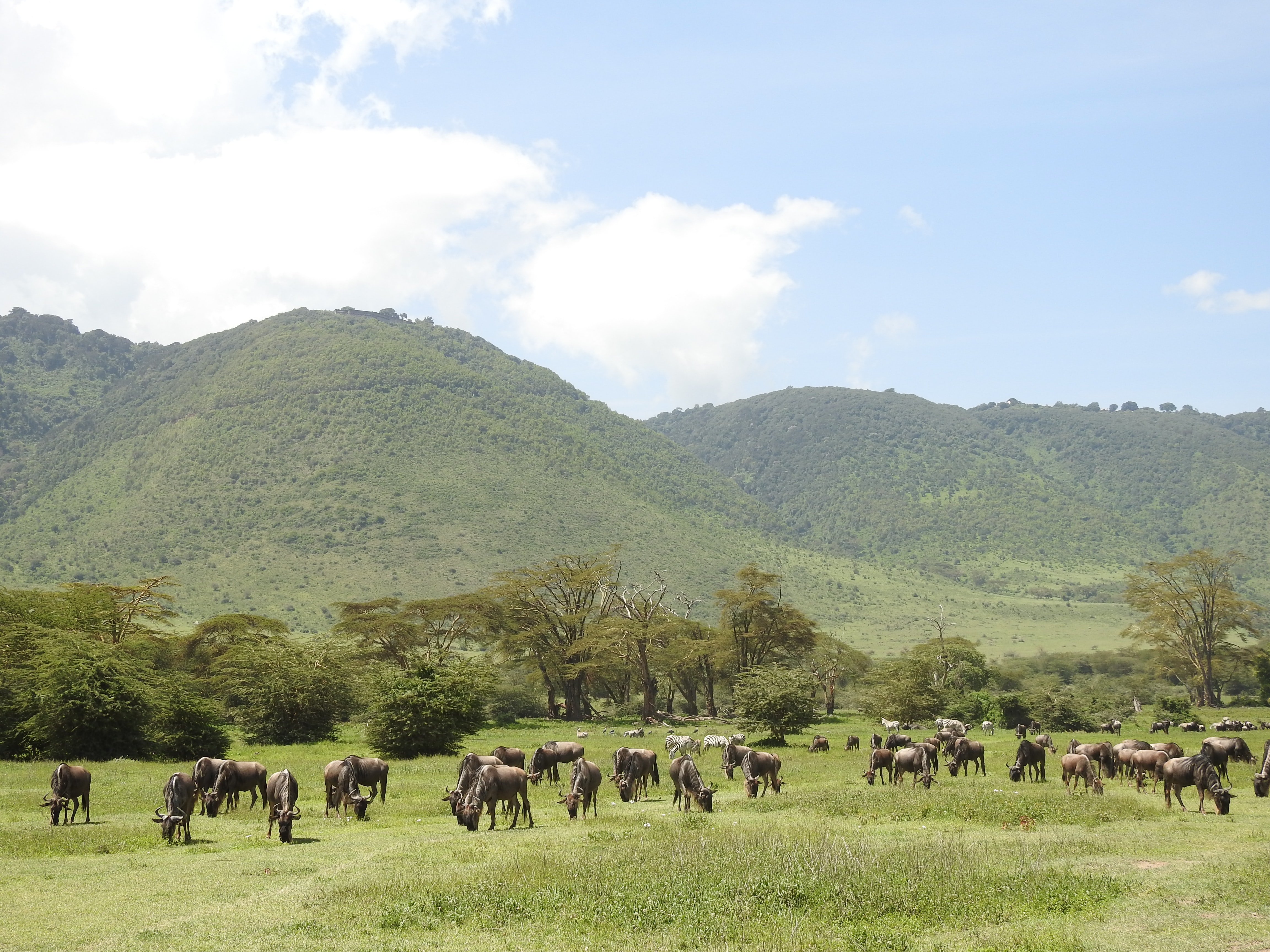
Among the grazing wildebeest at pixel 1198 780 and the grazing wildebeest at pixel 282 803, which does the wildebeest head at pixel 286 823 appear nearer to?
the grazing wildebeest at pixel 282 803

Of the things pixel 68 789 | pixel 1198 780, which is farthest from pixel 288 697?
pixel 1198 780

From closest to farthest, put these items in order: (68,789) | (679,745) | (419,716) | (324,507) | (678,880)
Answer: (678,880), (68,789), (419,716), (679,745), (324,507)

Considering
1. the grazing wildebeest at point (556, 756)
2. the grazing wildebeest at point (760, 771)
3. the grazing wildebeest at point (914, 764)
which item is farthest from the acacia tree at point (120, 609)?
the grazing wildebeest at point (914, 764)

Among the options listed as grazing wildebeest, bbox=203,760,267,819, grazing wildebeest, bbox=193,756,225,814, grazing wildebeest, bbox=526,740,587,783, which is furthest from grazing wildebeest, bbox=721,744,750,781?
grazing wildebeest, bbox=193,756,225,814

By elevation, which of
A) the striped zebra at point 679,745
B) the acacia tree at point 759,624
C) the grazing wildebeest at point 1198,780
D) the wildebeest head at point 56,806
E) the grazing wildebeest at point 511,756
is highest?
the acacia tree at point 759,624

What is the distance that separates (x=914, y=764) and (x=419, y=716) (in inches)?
862

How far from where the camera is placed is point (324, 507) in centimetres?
15750

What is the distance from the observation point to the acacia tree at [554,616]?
7294 centimetres

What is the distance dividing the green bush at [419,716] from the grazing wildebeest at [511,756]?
42.7 ft

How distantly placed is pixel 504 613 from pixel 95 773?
41.8m

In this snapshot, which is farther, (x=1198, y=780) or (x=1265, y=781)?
(x=1265, y=781)

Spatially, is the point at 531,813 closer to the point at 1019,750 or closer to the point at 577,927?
the point at 577,927

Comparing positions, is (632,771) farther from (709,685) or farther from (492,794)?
(709,685)

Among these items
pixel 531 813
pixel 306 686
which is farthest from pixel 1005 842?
pixel 306 686
